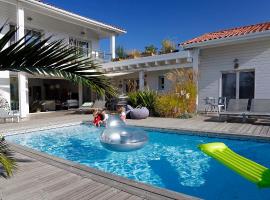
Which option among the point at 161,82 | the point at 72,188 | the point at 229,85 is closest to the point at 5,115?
the point at 72,188

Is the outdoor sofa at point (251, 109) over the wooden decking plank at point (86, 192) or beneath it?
over

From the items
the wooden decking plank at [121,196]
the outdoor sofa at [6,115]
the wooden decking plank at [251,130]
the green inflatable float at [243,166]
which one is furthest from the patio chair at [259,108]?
the outdoor sofa at [6,115]

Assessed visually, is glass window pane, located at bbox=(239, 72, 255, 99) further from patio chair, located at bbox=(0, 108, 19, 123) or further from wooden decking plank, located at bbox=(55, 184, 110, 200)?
patio chair, located at bbox=(0, 108, 19, 123)

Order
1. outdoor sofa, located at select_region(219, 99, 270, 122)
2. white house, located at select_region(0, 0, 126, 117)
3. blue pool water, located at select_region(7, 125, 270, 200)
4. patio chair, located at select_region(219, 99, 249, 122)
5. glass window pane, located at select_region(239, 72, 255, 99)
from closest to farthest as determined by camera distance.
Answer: blue pool water, located at select_region(7, 125, 270, 200), outdoor sofa, located at select_region(219, 99, 270, 122), patio chair, located at select_region(219, 99, 249, 122), glass window pane, located at select_region(239, 72, 255, 99), white house, located at select_region(0, 0, 126, 117)

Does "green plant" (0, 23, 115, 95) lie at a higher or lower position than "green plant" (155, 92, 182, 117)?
higher

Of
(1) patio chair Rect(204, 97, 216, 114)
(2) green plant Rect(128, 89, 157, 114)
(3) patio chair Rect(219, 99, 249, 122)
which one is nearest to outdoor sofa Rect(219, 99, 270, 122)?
(3) patio chair Rect(219, 99, 249, 122)

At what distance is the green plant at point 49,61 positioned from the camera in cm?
293

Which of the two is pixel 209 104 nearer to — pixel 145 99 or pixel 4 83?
pixel 145 99

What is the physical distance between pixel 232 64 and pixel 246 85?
1519 mm

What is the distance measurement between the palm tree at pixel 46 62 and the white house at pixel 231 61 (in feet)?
39.0

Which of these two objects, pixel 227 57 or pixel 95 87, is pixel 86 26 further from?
pixel 95 87

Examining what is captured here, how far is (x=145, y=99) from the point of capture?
15.8 meters

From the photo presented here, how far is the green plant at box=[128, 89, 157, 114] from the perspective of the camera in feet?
51.1

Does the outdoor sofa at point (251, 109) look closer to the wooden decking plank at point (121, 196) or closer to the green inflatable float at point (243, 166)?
the green inflatable float at point (243, 166)
